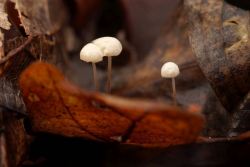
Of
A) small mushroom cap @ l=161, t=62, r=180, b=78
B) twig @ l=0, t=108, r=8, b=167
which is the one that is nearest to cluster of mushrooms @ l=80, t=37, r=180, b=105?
small mushroom cap @ l=161, t=62, r=180, b=78

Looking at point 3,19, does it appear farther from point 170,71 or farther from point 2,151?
point 170,71

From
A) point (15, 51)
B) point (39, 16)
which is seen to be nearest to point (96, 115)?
point (15, 51)

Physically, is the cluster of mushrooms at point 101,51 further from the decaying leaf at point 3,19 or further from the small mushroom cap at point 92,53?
the decaying leaf at point 3,19

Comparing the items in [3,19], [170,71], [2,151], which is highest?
[3,19]

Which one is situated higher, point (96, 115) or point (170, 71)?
point (170, 71)

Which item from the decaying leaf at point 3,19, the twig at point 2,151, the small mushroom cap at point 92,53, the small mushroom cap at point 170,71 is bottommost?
the twig at point 2,151

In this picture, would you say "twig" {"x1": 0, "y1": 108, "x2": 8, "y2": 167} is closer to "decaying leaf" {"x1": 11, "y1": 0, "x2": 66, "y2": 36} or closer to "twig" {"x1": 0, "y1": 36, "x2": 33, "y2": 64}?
"twig" {"x1": 0, "y1": 36, "x2": 33, "y2": 64}

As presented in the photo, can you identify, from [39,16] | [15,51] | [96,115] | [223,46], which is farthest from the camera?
[39,16]

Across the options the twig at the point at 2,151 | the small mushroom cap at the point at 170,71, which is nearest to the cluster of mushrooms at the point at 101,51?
the small mushroom cap at the point at 170,71

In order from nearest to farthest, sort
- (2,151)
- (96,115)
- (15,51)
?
(2,151) < (96,115) < (15,51)
